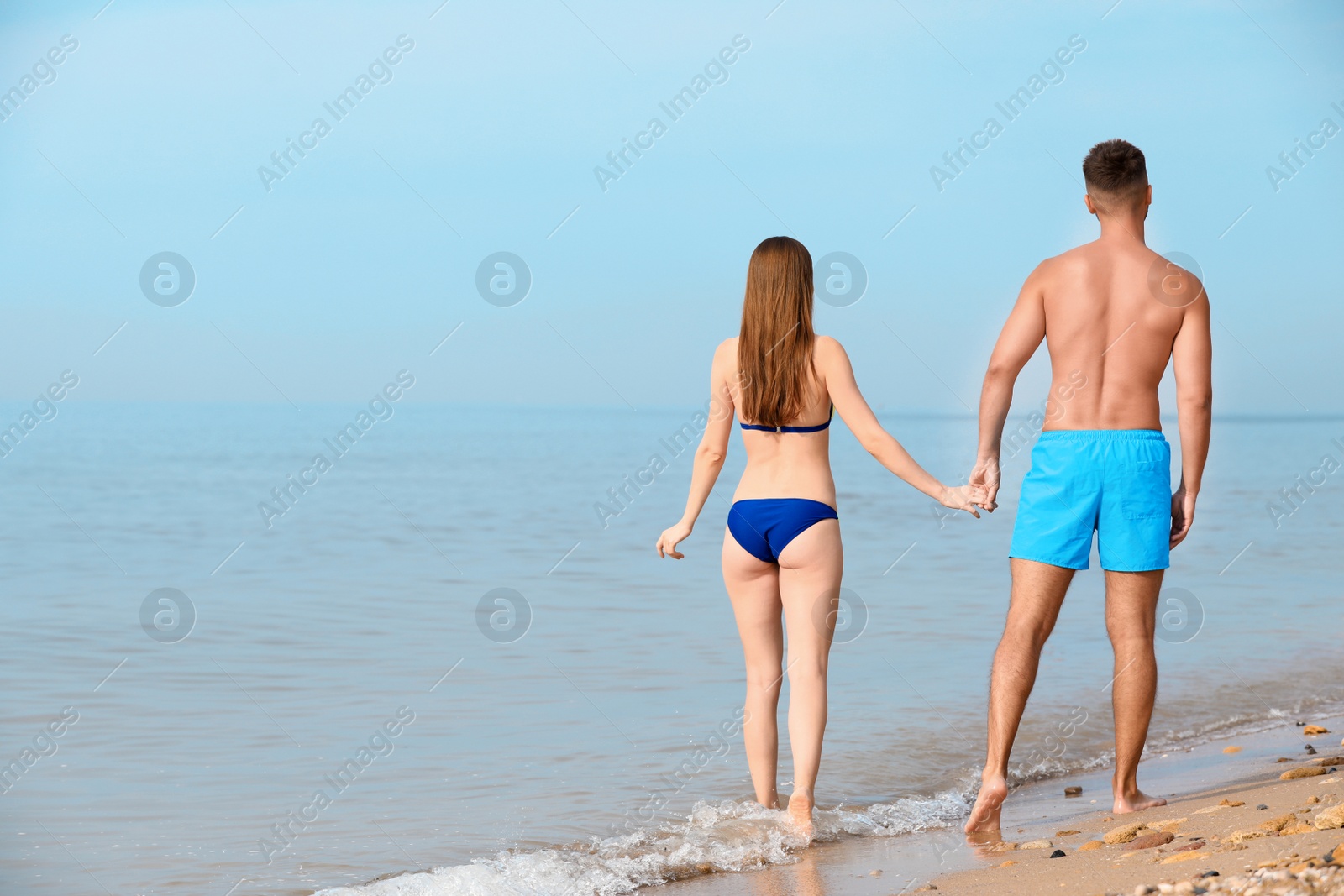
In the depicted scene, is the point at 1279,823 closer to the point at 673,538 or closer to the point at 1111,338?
the point at 1111,338

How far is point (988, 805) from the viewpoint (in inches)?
137

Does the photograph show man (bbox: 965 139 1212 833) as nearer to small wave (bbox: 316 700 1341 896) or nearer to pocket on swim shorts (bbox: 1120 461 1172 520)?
pocket on swim shorts (bbox: 1120 461 1172 520)

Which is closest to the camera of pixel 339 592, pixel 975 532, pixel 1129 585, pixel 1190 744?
pixel 1129 585

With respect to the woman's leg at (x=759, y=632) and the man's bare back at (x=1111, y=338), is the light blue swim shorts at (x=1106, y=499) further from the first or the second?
the woman's leg at (x=759, y=632)

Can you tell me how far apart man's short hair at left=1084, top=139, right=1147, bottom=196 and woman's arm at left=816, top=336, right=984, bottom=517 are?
3.18ft

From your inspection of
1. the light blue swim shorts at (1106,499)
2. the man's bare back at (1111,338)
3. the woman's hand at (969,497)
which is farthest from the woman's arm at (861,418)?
the man's bare back at (1111,338)

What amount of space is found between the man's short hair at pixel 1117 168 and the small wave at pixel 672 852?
7.10ft

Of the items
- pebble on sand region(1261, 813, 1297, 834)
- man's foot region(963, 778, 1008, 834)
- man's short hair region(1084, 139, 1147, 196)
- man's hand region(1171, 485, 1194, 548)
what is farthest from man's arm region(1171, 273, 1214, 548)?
man's foot region(963, 778, 1008, 834)

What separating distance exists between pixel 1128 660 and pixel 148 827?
3.25 meters

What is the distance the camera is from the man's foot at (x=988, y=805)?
11.3 feet

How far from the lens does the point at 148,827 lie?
3893 mm

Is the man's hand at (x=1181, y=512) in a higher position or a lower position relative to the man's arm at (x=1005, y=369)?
lower

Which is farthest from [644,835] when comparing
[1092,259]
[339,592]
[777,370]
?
[339,592]

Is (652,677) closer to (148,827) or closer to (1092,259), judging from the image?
(148,827)
